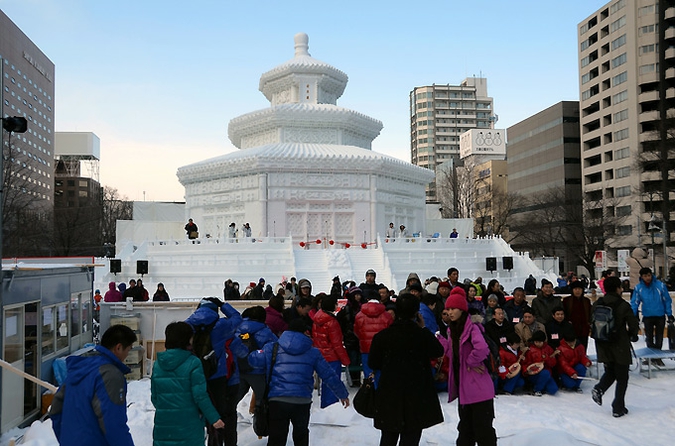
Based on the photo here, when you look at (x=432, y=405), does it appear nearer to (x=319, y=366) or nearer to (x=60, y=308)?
(x=319, y=366)

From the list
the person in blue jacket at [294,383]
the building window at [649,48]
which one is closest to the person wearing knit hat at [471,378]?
the person in blue jacket at [294,383]

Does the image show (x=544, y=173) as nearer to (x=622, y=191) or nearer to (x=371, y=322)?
(x=622, y=191)

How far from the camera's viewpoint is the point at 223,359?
666 cm

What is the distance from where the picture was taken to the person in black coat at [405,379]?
5453 millimetres

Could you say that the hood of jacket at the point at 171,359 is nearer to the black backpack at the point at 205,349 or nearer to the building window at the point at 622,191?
the black backpack at the point at 205,349

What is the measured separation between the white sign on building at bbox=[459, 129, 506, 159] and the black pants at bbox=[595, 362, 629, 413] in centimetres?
9774

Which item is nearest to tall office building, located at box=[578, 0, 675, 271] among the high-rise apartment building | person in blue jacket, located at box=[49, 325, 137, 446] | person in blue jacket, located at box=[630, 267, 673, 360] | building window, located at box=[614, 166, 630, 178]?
building window, located at box=[614, 166, 630, 178]

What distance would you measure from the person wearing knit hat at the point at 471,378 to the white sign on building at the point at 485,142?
101 meters

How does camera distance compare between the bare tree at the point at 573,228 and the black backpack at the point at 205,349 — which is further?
the bare tree at the point at 573,228

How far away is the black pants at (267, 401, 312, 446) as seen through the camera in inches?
240

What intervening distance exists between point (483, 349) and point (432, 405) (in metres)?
0.77

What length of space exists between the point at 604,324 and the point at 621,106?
58.3 m

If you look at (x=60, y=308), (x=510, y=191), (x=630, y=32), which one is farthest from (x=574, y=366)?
(x=510, y=191)

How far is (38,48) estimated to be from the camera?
323ft
